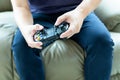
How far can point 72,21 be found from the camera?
1.01 m

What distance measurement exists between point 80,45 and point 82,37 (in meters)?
0.04

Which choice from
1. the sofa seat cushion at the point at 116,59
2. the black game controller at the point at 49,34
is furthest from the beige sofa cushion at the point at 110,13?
the black game controller at the point at 49,34

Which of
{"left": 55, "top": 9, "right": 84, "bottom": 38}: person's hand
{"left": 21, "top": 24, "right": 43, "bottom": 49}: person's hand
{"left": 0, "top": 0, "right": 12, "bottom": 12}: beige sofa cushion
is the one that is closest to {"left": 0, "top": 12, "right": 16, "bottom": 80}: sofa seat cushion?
{"left": 21, "top": 24, "right": 43, "bottom": 49}: person's hand

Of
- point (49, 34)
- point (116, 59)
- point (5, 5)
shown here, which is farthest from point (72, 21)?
point (5, 5)

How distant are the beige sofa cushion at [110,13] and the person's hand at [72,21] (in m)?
0.27

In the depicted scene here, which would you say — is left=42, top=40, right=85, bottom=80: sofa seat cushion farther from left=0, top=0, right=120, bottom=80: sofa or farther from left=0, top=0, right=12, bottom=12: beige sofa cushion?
left=0, top=0, right=12, bottom=12: beige sofa cushion

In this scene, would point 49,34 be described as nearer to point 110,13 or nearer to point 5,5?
point 110,13

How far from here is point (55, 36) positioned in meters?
0.99

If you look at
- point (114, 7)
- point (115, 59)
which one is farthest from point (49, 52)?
point (114, 7)

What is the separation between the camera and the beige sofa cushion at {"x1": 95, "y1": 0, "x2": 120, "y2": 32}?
1.25m

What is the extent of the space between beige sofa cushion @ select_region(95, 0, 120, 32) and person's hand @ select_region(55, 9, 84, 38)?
267mm

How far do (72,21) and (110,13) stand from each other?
336 mm

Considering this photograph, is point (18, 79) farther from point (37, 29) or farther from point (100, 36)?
point (100, 36)

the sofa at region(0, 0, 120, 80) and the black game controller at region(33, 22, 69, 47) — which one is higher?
the black game controller at region(33, 22, 69, 47)
